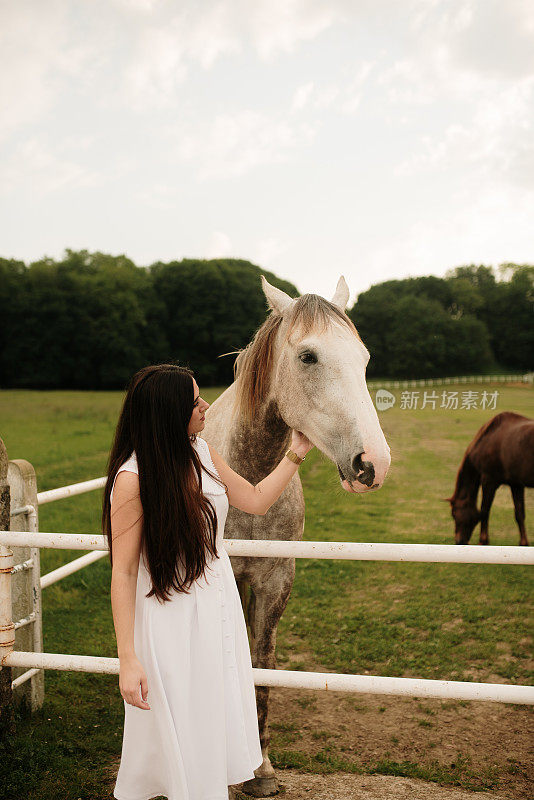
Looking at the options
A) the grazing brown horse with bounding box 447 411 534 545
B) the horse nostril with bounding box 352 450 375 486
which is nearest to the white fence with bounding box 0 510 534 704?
the horse nostril with bounding box 352 450 375 486

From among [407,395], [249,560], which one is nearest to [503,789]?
[249,560]

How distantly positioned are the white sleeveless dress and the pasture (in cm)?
82

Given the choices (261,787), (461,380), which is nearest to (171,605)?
(261,787)

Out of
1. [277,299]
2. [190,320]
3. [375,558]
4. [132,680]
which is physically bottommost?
[132,680]

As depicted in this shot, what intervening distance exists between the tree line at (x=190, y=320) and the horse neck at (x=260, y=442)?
35012 millimetres

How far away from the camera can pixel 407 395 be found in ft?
76.1

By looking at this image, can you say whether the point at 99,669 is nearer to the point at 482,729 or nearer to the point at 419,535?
the point at 482,729

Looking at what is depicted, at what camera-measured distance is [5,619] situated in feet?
8.11

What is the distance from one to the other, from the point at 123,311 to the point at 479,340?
95.6ft

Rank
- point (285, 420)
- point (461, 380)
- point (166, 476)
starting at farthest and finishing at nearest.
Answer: point (461, 380) → point (285, 420) → point (166, 476)

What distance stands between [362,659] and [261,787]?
6.36 feet

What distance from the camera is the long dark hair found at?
1.62 m

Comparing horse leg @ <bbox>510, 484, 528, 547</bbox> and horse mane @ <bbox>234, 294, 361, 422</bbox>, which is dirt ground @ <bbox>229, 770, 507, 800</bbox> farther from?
horse leg @ <bbox>510, 484, 528, 547</bbox>

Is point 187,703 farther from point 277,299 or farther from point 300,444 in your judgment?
point 277,299
